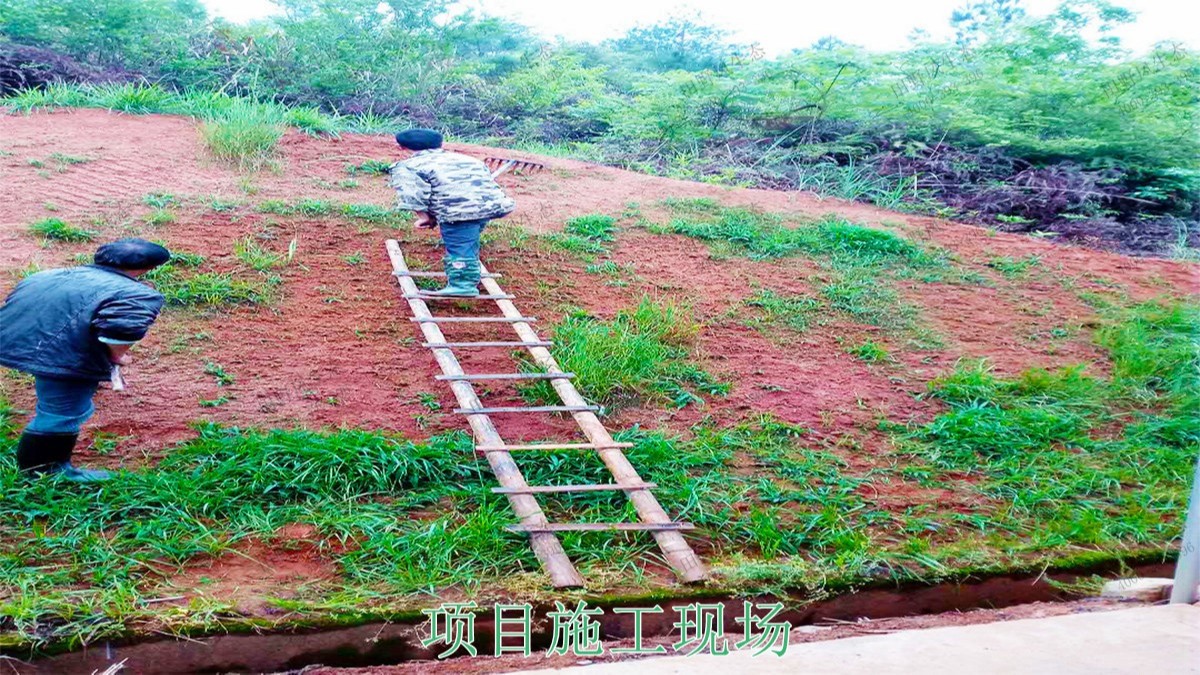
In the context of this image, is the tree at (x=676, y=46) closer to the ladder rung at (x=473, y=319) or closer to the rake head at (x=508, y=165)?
the rake head at (x=508, y=165)

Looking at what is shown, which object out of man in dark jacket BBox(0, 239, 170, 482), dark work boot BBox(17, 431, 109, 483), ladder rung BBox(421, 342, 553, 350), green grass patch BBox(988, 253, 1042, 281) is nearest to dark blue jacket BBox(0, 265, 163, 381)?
man in dark jacket BBox(0, 239, 170, 482)

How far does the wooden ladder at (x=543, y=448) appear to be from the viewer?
296cm

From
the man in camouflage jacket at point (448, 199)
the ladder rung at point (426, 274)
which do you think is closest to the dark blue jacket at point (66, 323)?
the ladder rung at point (426, 274)

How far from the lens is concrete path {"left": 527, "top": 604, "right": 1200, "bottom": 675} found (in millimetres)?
2354

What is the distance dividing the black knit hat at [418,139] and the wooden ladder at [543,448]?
669 mm

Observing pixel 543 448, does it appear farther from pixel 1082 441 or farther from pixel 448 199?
pixel 1082 441

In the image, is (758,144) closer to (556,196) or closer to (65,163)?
(556,196)

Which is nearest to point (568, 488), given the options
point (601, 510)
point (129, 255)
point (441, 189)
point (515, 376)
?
point (601, 510)

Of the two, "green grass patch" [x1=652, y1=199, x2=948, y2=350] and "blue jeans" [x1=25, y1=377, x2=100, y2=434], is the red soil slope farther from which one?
"blue jeans" [x1=25, y1=377, x2=100, y2=434]

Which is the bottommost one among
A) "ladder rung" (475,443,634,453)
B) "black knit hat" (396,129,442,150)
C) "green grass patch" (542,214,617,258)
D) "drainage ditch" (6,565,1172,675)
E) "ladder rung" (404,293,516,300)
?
"drainage ditch" (6,565,1172,675)

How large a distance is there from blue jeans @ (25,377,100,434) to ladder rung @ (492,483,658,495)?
1.36m

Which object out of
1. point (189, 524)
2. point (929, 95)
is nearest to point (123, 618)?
point (189, 524)

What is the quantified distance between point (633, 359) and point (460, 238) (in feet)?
3.97

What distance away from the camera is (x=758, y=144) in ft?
21.5
